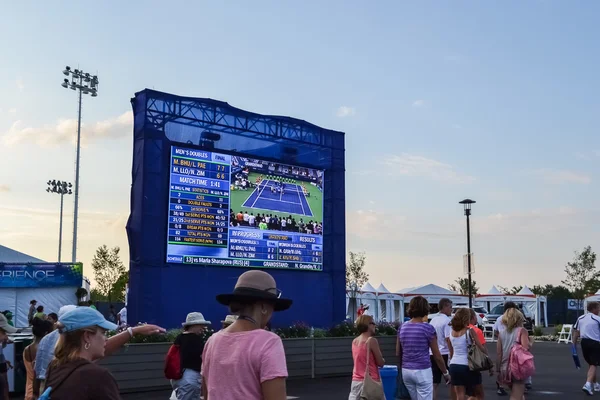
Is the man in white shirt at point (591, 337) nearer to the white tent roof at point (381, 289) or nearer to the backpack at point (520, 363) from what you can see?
the backpack at point (520, 363)

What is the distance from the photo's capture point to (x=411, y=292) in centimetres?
4594

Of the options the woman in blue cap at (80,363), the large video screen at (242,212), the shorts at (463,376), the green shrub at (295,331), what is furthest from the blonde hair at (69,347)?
the large video screen at (242,212)

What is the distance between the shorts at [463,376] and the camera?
9500mm

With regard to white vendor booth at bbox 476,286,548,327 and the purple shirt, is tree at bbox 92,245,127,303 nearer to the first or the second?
white vendor booth at bbox 476,286,548,327

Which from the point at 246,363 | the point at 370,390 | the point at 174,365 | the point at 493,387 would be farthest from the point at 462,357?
the point at 493,387

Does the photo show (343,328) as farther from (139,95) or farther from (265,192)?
(139,95)

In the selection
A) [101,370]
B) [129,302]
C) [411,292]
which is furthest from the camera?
[411,292]

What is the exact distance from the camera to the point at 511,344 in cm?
979

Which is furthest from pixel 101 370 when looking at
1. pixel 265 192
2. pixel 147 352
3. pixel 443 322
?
pixel 265 192

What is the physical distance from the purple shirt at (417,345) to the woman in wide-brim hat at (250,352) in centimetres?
502

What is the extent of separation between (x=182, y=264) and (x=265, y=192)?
326 centimetres

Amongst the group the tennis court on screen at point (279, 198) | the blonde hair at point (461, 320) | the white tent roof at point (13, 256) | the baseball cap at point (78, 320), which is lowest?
the blonde hair at point (461, 320)

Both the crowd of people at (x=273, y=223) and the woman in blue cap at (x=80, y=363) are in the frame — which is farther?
the crowd of people at (x=273, y=223)

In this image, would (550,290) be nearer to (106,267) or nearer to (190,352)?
(106,267)
